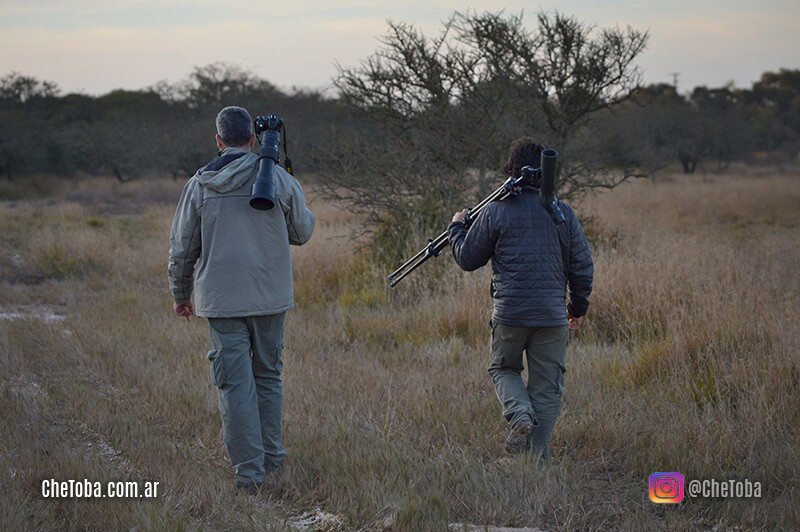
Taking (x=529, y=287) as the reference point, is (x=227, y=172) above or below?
above

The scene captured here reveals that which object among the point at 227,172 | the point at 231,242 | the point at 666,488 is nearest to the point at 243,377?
the point at 231,242

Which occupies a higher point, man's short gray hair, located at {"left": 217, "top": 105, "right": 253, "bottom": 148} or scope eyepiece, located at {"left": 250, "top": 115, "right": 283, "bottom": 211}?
man's short gray hair, located at {"left": 217, "top": 105, "right": 253, "bottom": 148}

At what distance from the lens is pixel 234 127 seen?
3.56m

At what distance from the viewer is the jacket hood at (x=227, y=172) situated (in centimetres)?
342

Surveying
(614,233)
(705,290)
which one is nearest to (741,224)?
(614,233)

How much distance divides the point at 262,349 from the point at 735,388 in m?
3.05

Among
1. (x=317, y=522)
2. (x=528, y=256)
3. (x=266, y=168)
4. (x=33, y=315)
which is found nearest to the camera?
(x=317, y=522)

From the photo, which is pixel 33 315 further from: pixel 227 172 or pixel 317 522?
pixel 317 522

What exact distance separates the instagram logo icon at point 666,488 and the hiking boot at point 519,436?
2.14ft

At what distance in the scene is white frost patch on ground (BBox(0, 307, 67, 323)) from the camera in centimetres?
735

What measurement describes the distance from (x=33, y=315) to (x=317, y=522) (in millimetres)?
5872

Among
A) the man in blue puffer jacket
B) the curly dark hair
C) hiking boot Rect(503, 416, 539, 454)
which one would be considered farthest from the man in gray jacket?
hiking boot Rect(503, 416, 539, 454)

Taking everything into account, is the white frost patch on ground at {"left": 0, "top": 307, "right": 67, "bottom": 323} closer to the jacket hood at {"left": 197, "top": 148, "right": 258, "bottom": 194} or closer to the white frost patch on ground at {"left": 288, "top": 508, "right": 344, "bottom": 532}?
the jacket hood at {"left": 197, "top": 148, "right": 258, "bottom": 194}

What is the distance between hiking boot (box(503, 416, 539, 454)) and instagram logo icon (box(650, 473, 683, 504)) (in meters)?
0.65
